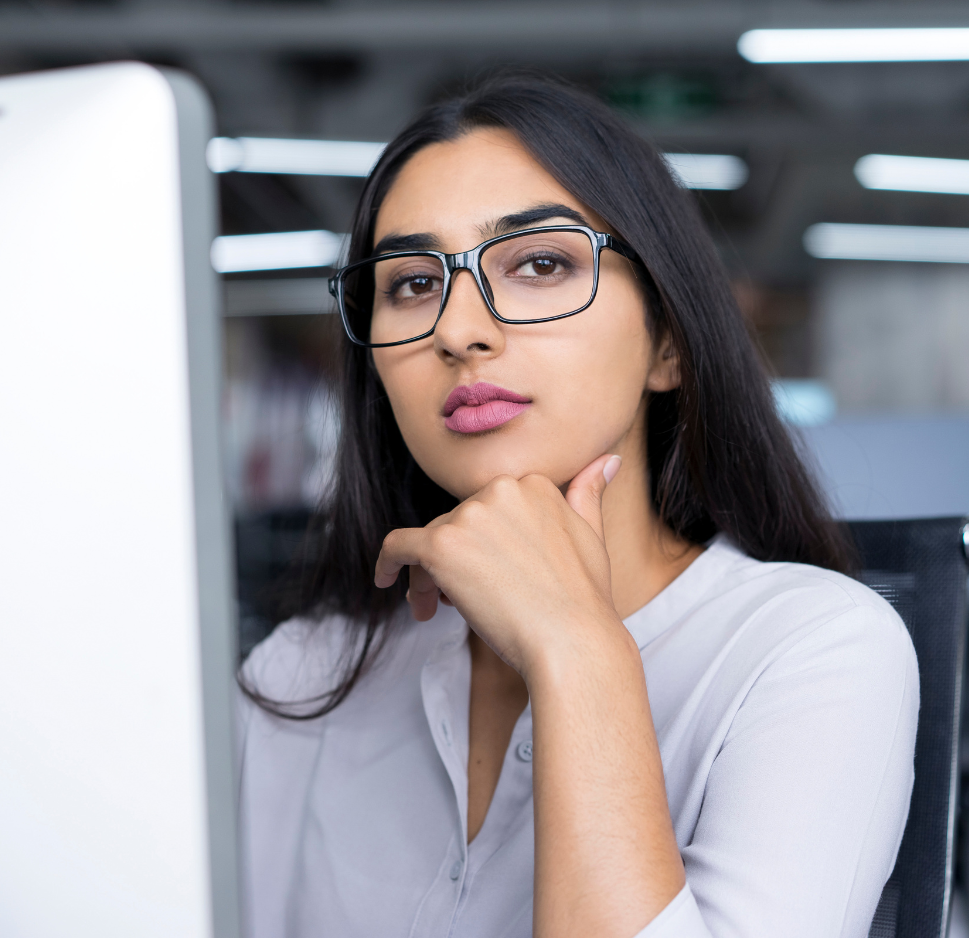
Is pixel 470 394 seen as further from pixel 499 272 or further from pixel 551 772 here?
pixel 551 772

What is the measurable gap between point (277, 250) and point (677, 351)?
708 cm

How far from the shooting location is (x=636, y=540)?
3.70ft

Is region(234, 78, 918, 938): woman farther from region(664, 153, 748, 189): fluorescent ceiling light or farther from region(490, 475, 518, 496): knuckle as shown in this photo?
region(664, 153, 748, 189): fluorescent ceiling light

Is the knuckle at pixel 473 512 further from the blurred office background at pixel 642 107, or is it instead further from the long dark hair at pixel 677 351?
the blurred office background at pixel 642 107

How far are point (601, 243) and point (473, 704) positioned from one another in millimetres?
614

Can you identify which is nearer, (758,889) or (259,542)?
(758,889)

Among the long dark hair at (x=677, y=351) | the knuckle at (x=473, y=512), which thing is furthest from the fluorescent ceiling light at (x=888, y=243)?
the knuckle at (x=473, y=512)

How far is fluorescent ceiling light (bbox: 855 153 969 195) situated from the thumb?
6.22 metres

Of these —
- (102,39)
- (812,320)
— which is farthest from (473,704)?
(812,320)

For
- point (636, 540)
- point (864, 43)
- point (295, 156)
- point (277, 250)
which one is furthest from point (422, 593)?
point (277, 250)

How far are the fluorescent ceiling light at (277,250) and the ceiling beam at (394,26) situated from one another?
2313mm

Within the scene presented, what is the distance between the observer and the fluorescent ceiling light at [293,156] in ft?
16.8

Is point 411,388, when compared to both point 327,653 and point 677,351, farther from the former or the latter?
point 327,653

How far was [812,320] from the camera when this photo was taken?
10047 mm
